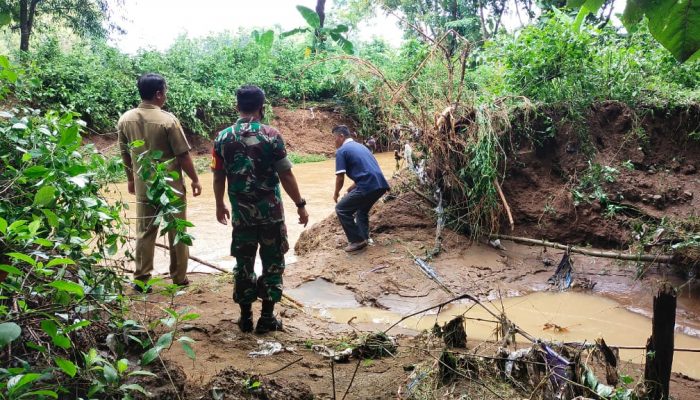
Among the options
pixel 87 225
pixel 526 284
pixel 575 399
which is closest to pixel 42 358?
pixel 87 225

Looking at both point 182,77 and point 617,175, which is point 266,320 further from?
point 182,77

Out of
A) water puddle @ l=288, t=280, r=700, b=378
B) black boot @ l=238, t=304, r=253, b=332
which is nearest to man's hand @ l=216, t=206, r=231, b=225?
black boot @ l=238, t=304, r=253, b=332

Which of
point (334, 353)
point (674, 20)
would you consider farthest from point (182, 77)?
point (674, 20)

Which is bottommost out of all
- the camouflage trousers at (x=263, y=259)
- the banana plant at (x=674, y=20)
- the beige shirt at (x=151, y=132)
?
the camouflage trousers at (x=263, y=259)

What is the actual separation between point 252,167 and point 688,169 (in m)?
5.70

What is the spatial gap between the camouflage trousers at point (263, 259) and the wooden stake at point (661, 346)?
244 cm

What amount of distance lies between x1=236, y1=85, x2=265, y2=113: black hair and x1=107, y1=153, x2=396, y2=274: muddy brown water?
1.03m

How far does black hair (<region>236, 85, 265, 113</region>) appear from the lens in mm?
3861

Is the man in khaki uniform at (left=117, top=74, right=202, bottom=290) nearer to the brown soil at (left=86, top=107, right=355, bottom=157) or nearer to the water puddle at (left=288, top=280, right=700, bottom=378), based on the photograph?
the water puddle at (left=288, top=280, right=700, bottom=378)

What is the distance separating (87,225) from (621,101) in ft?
22.1

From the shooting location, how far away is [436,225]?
22.9ft

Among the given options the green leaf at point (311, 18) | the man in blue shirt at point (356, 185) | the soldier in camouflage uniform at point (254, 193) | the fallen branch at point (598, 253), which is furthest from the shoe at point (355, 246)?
the green leaf at point (311, 18)

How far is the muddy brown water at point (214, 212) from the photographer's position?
6.66 meters

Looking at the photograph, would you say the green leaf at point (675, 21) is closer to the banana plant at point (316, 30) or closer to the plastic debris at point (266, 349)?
the banana plant at point (316, 30)
